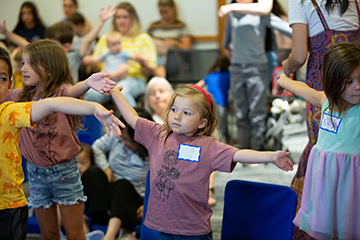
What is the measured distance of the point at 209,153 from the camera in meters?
1.51

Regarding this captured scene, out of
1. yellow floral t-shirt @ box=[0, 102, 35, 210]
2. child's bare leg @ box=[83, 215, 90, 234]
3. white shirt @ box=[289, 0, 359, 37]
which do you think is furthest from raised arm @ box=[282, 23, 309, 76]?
child's bare leg @ box=[83, 215, 90, 234]

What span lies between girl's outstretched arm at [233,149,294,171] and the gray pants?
2286 mm

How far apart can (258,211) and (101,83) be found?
0.83 m

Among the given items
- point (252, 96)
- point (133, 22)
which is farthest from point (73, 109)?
point (133, 22)

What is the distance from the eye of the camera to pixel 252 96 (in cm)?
366

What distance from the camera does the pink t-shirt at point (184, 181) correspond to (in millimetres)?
1485

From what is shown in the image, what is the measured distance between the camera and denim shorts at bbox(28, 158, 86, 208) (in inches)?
69.5

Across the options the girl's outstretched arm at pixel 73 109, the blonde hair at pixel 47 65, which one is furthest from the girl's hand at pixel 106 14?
the girl's outstretched arm at pixel 73 109

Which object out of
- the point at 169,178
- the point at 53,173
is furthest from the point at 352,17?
the point at 53,173

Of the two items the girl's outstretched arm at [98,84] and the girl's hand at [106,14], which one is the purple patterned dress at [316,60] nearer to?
the girl's outstretched arm at [98,84]

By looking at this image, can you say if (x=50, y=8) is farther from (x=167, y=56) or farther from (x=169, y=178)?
(x=169, y=178)

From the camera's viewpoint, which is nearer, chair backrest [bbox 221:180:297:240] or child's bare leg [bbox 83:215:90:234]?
chair backrest [bbox 221:180:297:240]

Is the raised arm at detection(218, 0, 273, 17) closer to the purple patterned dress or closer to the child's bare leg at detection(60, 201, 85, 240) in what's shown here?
the purple patterned dress

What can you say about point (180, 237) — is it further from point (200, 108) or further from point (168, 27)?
point (168, 27)
